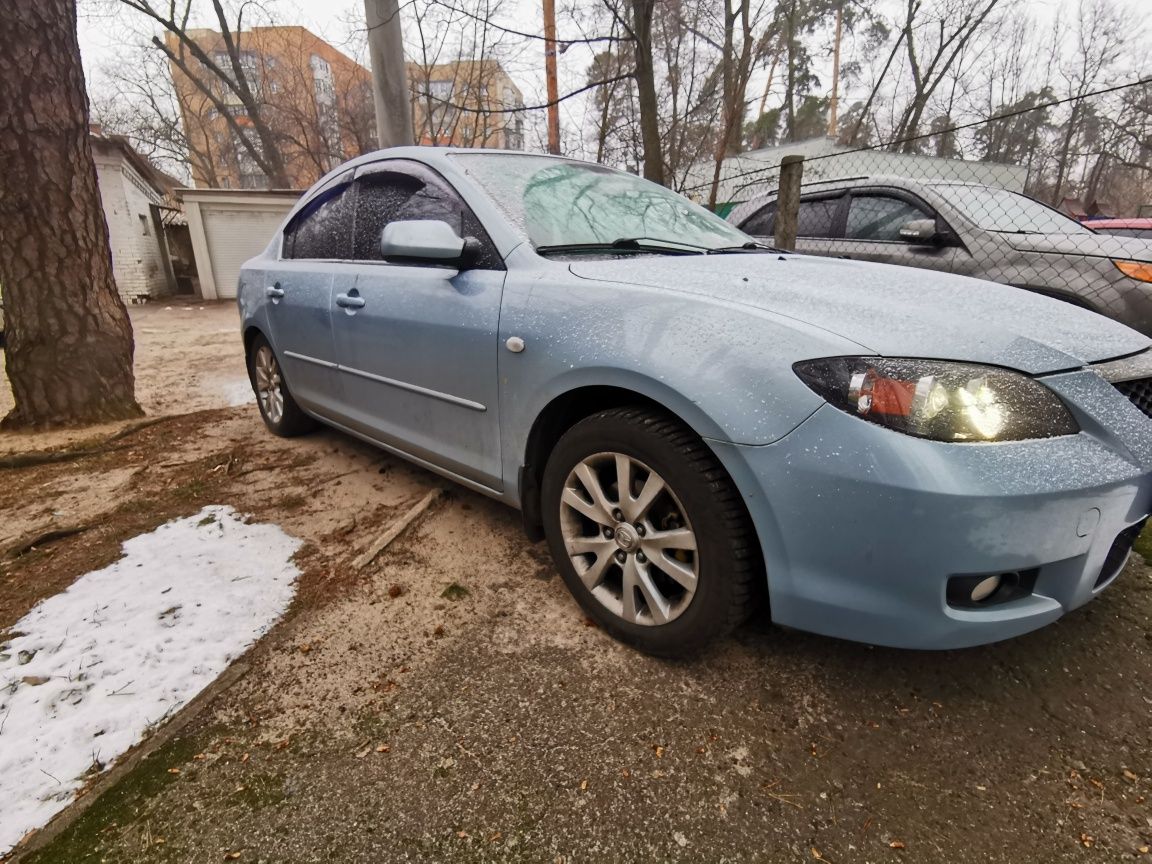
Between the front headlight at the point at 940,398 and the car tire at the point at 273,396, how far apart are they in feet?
10.8

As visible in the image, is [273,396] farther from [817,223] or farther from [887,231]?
[887,231]

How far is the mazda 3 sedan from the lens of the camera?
1.39 m

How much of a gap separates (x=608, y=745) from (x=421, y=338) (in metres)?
1.64

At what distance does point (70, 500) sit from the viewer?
3.14 meters

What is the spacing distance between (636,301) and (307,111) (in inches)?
1204

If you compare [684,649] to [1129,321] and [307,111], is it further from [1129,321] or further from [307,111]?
[307,111]

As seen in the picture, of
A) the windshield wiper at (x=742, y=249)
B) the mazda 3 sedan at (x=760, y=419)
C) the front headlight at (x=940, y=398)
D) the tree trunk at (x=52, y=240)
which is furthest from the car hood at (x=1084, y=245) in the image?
the tree trunk at (x=52, y=240)

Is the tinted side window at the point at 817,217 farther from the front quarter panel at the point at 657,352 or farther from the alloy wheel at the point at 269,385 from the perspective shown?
the alloy wheel at the point at 269,385

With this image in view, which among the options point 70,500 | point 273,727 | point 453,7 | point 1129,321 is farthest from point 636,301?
point 453,7

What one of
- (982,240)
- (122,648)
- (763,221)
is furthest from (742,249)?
(763,221)

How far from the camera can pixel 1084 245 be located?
4289mm

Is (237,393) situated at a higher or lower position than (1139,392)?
lower

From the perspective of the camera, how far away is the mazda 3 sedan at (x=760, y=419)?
4.58 ft

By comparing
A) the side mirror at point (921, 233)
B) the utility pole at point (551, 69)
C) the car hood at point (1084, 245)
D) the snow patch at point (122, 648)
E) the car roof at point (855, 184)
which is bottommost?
the snow patch at point (122, 648)
